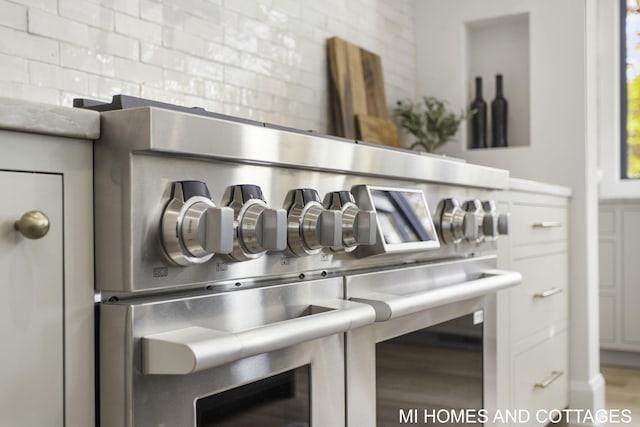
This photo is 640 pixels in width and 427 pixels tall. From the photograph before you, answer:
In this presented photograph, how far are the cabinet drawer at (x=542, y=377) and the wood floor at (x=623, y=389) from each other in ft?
1.33

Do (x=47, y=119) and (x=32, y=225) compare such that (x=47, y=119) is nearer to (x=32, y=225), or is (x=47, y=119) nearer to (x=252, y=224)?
(x=32, y=225)

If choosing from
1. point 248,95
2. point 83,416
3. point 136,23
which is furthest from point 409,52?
point 83,416

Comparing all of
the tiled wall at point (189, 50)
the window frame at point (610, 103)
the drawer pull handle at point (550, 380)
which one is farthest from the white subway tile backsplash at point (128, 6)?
the window frame at point (610, 103)

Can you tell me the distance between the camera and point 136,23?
1.67 meters

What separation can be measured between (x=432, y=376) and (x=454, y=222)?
0.34 meters

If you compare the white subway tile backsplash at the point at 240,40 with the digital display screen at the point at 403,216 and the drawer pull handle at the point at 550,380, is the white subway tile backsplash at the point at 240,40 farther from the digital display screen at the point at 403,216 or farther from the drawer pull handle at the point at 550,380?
the drawer pull handle at the point at 550,380

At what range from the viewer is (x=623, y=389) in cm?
329

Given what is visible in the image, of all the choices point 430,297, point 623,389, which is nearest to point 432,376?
point 430,297

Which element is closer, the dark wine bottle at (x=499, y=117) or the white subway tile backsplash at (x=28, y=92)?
the white subway tile backsplash at (x=28, y=92)

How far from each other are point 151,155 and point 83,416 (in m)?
0.30

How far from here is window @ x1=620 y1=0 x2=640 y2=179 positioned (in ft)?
12.0

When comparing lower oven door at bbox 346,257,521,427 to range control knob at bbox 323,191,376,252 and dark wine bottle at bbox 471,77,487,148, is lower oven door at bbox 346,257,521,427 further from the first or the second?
dark wine bottle at bbox 471,77,487,148

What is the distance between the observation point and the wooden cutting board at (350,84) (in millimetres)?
2447

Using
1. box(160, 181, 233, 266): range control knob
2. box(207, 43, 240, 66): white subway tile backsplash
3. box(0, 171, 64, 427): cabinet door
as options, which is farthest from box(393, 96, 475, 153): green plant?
box(0, 171, 64, 427): cabinet door
